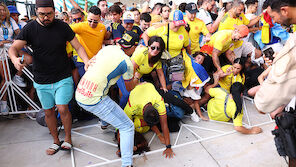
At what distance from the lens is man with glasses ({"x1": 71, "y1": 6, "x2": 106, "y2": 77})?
3238 mm

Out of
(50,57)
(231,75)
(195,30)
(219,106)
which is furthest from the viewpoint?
(195,30)

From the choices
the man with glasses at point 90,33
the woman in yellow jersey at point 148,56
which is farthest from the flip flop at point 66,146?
the woman in yellow jersey at point 148,56

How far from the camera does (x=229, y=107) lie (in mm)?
3316

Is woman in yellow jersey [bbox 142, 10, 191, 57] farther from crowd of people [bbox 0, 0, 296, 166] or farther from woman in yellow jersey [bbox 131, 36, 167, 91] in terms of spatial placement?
woman in yellow jersey [bbox 131, 36, 167, 91]

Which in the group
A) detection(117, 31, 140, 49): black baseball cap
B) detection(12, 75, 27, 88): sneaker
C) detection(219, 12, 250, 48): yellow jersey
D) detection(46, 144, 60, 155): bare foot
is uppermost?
detection(219, 12, 250, 48): yellow jersey

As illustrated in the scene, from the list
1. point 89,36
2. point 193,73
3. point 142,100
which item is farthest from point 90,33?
point 193,73

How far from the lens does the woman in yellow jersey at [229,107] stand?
10.2 feet

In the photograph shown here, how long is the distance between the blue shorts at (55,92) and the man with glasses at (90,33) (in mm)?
864

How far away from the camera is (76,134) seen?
3172 mm

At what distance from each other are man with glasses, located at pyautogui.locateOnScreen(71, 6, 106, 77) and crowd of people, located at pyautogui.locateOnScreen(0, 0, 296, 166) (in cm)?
2

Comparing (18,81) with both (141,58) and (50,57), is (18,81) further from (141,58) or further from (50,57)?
(141,58)


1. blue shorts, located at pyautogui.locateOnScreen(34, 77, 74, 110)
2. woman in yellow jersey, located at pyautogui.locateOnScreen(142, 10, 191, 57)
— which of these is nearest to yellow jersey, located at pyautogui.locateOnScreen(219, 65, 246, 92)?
woman in yellow jersey, located at pyautogui.locateOnScreen(142, 10, 191, 57)

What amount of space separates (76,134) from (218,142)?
6.95 feet

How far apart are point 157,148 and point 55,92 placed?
1.52m
